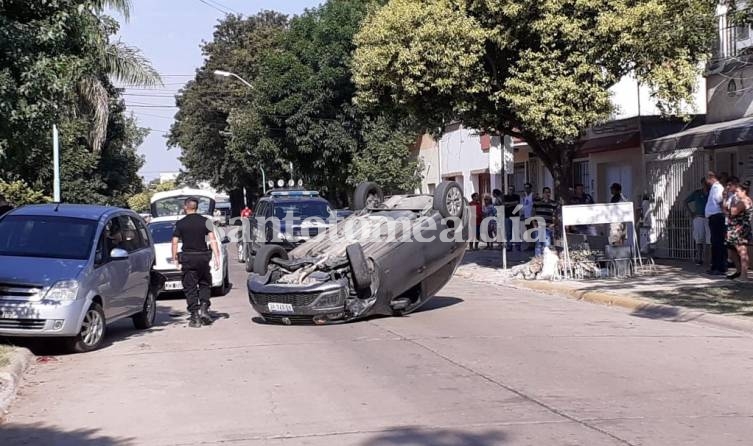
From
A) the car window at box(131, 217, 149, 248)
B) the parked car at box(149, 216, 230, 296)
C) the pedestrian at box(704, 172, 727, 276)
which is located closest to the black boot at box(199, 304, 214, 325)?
the car window at box(131, 217, 149, 248)

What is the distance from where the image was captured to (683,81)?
→ 18.9m

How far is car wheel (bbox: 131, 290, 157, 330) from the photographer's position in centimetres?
1362

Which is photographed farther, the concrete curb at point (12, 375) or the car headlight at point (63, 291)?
the car headlight at point (63, 291)

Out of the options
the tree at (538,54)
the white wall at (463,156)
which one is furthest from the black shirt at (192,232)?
the white wall at (463,156)

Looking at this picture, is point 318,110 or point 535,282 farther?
point 318,110

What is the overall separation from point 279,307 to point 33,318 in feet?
11.6

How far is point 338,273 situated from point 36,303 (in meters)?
4.13

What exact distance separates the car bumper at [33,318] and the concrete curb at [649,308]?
8727 millimetres

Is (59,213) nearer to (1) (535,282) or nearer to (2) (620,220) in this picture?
(1) (535,282)

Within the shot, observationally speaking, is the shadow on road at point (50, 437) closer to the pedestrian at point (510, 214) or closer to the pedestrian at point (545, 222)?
the pedestrian at point (545, 222)

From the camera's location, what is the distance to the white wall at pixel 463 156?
3659cm

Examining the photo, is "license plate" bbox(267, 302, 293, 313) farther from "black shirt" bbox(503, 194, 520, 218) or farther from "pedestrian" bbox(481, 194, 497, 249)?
"pedestrian" bbox(481, 194, 497, 249)

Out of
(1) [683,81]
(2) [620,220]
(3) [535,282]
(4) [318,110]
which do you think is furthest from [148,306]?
(4) [318,110]

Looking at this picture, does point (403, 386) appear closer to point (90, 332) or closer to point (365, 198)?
point (90, 332)
